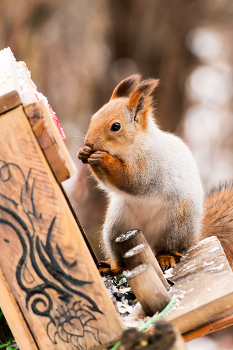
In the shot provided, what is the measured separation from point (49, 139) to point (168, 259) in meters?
0.77

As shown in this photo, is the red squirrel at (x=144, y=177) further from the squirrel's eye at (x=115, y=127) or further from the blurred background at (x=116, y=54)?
the blurred background at (x=116, y=54)

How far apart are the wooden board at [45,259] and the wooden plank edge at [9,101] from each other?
46 millimetres

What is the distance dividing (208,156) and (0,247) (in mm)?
2394

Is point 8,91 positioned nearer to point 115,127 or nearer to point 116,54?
point 115,127

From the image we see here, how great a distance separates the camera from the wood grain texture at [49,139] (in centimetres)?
81

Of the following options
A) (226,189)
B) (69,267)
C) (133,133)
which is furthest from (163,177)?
(69,267)

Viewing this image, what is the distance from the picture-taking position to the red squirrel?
142 centimetres

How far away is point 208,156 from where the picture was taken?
118 inches

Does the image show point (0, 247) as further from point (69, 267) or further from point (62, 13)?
point (62, 13)

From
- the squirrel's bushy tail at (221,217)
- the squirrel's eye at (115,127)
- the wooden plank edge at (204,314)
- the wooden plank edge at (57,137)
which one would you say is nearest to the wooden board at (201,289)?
the wooden plank edge at (204,314)

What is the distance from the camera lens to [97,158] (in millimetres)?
1306

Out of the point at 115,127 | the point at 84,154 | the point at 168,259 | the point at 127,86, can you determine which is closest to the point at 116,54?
the point at 127,86

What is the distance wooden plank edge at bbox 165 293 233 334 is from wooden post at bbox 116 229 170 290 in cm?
17

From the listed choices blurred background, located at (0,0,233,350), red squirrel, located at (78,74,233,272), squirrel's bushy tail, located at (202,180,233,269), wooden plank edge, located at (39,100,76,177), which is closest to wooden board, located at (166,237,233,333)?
red squirrel, located at (78,74,233,272)
